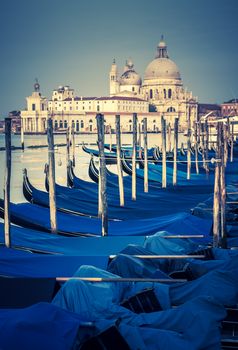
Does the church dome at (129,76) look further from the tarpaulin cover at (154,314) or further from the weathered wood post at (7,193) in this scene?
the tarpaulin cover at (154,314)

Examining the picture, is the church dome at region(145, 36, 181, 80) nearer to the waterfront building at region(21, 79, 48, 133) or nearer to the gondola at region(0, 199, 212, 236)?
the waterfront building at region(21, 79, 48, 133)

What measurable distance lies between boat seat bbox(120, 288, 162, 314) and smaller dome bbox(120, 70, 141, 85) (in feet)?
230

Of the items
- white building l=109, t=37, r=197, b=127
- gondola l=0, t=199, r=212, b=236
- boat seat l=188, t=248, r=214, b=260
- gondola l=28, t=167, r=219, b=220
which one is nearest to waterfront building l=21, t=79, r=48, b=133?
white building l=109, t=37, r=197, b=127

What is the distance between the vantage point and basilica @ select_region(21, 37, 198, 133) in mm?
62719

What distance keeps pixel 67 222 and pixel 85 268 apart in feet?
8.90

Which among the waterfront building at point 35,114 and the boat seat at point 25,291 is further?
the waterfront building at point 35,114

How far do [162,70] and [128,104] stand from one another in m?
9.54

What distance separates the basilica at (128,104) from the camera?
62719mm

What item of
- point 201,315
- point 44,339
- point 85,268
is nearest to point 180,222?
point 85,268

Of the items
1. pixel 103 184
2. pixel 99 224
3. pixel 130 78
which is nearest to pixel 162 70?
pixel 130 78

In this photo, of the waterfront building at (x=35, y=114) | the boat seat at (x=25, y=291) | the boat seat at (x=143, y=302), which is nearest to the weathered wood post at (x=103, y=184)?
the boat seat at (x=25, y=291)

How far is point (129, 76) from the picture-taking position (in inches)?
2918

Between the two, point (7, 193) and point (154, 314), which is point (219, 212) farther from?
point (154, 314)

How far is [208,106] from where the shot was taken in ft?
238
